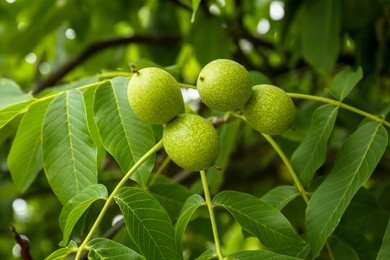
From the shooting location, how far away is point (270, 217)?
1.30m

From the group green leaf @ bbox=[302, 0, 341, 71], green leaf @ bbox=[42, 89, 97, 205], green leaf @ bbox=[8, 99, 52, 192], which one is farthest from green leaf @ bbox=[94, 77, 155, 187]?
green leaf @ bbox=[302, 0, 341, 71]

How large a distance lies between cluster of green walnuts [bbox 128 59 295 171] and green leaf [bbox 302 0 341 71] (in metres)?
0.86

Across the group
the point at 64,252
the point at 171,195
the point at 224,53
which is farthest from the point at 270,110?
the point at 224,53

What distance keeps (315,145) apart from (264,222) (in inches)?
11.6

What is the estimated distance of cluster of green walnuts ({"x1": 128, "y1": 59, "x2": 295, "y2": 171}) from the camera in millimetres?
1287

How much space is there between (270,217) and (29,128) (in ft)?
2.20

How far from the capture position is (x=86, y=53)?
279 cm

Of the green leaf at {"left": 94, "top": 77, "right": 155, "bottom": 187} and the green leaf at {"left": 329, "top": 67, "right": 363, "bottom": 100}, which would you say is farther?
the green leaf at {"left": 329, "top": 67, "right": 363, "bottom": 100}

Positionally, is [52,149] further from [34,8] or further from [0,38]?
[0,38]

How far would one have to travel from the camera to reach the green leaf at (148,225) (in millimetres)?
1222

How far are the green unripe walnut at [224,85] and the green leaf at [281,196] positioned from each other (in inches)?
11.2

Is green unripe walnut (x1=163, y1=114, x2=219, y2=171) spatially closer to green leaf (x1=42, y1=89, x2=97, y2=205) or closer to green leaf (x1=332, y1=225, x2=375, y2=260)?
green leaf (x1=42, y1=89, x2=97, y2=205)

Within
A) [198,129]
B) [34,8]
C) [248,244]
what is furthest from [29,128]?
[248,244]

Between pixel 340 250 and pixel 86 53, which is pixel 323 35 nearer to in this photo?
pixel 340 250
